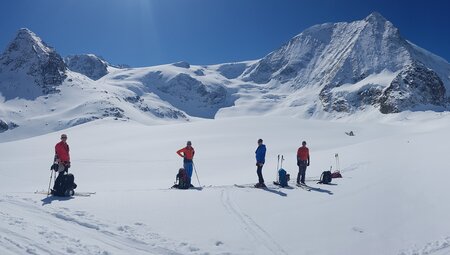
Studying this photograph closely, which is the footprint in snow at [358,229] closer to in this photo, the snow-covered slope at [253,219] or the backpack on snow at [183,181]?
the snow-covered slope at [253,219]

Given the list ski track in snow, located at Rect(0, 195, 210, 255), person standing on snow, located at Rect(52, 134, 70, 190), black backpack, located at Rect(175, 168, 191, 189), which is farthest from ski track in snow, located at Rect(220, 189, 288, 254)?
person standing on snow, located at Rect(52, 134, 70, 190)

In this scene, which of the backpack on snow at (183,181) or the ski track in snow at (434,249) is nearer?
the ski track in snow at (434,249)

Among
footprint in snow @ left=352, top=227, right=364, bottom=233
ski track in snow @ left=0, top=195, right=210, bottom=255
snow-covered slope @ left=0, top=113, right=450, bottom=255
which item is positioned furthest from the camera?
footprint in snow @ left=352, top=227, right=364, bottom=233

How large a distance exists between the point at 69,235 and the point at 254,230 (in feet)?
15.0

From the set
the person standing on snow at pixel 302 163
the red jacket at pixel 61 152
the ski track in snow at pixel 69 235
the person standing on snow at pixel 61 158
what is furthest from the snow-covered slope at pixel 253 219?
the red jacket at pixel 61 152

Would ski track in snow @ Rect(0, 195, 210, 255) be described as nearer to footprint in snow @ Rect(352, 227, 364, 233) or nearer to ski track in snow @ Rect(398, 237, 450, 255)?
footprint in snow @ Rect(352, 227, 364, 233)

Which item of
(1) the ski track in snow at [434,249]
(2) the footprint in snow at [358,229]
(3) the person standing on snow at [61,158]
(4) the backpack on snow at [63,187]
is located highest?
(3) the person standing on snow at [61,158]

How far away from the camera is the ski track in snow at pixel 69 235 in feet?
28.0

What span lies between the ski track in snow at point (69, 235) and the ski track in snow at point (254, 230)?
1652 millimetres

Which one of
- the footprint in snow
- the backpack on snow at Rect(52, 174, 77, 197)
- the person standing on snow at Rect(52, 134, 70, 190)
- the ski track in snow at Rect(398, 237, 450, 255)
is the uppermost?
the person standing on snow at Rect(52, 134, 70, 190)

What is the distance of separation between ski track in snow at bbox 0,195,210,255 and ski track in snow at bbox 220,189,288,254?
65.0 inches

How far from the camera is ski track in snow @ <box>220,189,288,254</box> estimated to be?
32.7ft

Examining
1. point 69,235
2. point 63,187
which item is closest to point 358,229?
point 69,235

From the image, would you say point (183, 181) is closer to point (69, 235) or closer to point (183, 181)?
point (183, 181)
